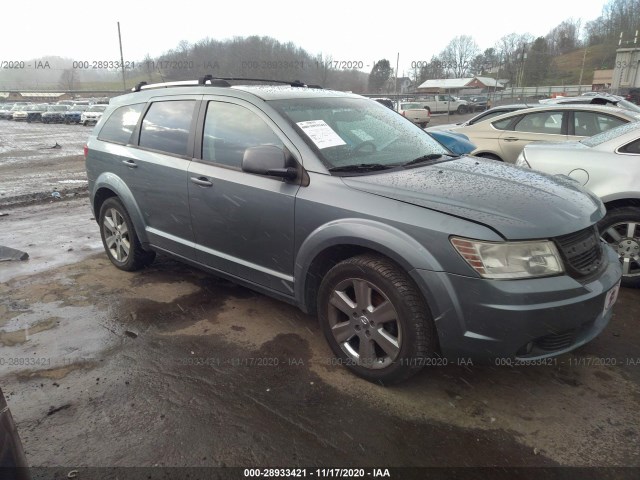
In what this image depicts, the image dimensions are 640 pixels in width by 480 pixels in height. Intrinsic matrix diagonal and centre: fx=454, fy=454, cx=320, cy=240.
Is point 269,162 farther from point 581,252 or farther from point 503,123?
point 503,123

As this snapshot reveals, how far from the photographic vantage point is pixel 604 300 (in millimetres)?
2564

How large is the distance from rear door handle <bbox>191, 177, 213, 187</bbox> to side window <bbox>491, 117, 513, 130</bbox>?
5939 millimetres

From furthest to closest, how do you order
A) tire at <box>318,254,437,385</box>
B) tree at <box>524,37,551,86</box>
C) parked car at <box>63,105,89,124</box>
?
tree at <box>524,37,551,86</box> → parked car at <box>63,105,89,124</box> → tire at <box>318,254,437,385</box>

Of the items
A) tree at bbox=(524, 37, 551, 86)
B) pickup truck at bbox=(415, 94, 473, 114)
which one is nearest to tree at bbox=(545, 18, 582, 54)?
tree at bbox=(524, 37, 551, 86)

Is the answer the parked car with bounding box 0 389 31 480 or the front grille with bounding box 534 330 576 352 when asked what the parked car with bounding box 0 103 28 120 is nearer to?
the parked car with bounding box 0 389 31 480

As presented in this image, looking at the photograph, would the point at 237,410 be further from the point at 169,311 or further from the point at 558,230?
the point at 558,230

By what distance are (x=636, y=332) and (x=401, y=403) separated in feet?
6.87

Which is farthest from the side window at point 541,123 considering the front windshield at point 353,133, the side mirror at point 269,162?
the side mirror at point 269,162

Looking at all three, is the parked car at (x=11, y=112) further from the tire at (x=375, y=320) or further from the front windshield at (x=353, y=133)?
the tire at (x=375, y=320)

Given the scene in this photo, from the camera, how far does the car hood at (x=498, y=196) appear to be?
2.40 meters

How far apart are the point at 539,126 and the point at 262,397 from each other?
660cm

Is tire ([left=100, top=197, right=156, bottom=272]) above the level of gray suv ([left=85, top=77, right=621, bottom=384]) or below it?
below

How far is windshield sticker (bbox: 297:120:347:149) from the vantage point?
122 inches

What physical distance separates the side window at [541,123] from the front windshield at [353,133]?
426cm
